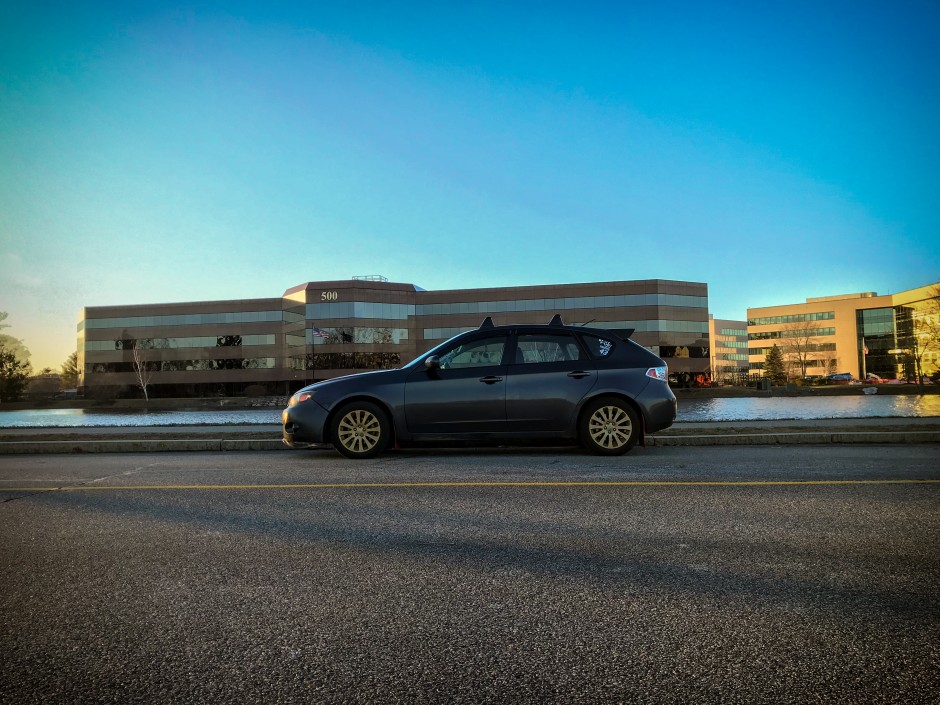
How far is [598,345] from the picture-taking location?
9.59 meters

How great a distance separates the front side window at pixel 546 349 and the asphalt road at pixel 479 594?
3.16 meters

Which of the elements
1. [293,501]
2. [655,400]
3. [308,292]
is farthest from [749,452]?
[308,292]

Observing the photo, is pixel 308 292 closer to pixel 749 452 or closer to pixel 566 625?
pixel 749 452

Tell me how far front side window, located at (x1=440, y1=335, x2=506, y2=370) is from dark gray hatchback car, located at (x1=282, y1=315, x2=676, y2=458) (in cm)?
6

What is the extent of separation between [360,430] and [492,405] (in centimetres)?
185

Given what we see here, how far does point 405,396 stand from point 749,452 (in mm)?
4873

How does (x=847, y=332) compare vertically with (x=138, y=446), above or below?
above

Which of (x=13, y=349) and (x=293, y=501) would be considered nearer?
(x=293, y=501)

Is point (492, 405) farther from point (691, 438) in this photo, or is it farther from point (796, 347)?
point (796, 347)

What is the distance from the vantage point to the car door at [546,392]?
929cm

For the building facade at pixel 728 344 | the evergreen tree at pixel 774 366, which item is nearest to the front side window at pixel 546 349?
the evergreen tree at pixel 774 366

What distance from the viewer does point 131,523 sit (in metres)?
5.12

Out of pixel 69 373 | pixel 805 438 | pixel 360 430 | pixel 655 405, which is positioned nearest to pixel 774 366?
pixel 805 438

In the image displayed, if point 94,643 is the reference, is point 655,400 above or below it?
above
